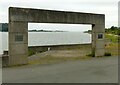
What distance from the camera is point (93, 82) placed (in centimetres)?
1010

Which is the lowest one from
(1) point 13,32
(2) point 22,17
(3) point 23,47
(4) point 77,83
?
(4) point 77,83

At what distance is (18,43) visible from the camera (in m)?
14.5

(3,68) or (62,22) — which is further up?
(62,22)

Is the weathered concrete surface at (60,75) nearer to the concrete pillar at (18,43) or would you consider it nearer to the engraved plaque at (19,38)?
the concrete pillar at (18,43)

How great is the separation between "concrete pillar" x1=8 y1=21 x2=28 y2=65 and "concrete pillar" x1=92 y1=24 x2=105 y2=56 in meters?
6.90

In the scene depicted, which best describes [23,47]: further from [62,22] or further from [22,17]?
[62,22]

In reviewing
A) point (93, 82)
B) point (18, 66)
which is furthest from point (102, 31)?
point (93, 82)

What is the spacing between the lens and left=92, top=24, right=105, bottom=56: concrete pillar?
62.7 ft

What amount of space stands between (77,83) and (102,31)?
420 inches

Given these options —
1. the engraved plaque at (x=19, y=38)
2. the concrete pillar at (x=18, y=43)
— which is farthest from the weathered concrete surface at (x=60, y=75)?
the engraved plaque at (x=19, y=38)

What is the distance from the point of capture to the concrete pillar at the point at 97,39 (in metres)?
19.1

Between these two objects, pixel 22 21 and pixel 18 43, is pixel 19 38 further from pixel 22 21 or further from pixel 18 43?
pixel 22 21

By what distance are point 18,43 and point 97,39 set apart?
25.5 feet

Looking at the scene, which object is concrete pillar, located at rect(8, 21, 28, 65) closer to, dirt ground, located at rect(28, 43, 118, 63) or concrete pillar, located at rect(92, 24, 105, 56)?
dirt ground, located at rect(28, 43, 118, 63)
